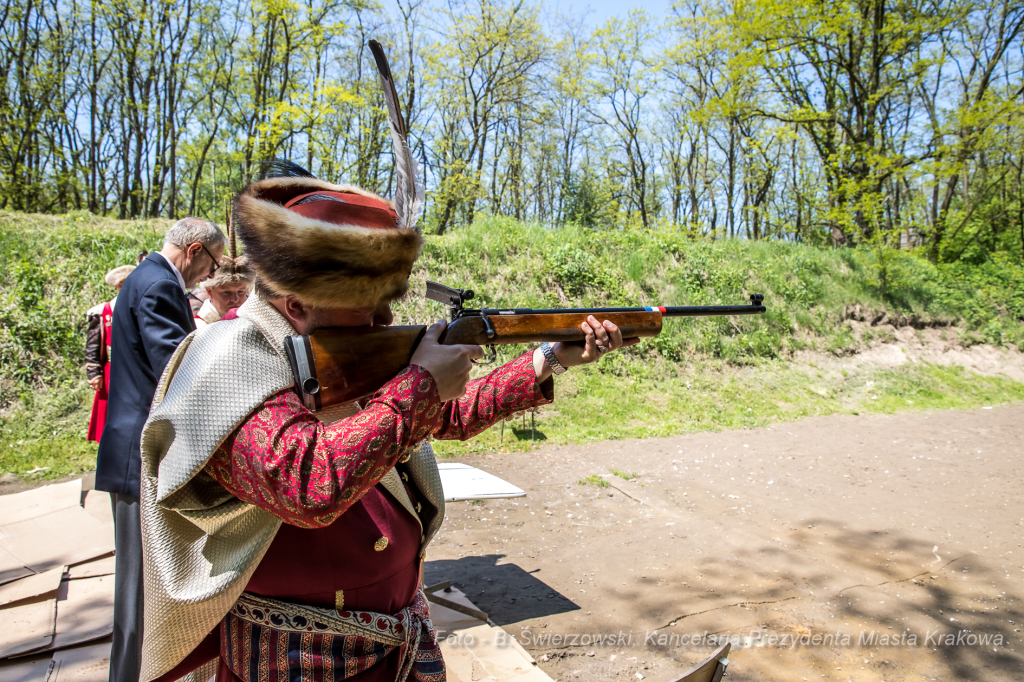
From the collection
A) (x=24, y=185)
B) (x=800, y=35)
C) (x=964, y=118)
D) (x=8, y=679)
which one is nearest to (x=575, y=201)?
(x=800, y=35)

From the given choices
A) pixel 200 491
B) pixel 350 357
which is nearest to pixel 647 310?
pixel 350 357

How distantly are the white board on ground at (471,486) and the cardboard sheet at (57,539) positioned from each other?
2.38 meters

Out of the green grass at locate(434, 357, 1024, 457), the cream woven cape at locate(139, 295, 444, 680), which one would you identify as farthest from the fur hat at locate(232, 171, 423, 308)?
the green grass at locate(434, 357, 1024, 457)

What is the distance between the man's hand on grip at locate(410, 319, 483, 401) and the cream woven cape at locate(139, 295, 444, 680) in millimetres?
310

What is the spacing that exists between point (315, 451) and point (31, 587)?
3783 millimetres

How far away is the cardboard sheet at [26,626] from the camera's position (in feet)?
10.4

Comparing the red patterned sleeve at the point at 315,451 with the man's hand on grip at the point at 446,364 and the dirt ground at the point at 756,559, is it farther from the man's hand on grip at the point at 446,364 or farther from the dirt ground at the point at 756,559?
the dirt ground at the point at 756,559

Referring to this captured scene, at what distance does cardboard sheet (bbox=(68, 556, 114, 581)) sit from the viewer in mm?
3979

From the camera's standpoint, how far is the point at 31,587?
3.71 m

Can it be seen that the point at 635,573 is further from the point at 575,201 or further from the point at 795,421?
the point at 575,201

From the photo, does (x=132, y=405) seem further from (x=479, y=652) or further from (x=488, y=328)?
(x=479, y=652)

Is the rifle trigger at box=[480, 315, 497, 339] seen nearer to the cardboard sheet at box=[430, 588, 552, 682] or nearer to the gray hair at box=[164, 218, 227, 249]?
the gray hair at box=[164, 218, 227, 249]

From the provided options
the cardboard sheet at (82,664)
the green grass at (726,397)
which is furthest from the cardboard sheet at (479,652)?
the green grass at (726,397)

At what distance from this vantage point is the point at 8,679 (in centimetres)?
296
